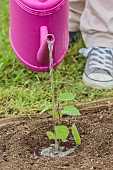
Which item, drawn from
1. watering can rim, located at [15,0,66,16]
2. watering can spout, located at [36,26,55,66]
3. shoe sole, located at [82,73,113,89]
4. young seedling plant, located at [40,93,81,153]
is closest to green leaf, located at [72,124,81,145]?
young seedling plant, located at [40,93,81,153]

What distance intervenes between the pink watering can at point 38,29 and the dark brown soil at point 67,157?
23 centimetres

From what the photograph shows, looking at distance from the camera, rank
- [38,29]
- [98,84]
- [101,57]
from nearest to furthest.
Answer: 1. [38,29]
2. [98,84]
3. [101,57]

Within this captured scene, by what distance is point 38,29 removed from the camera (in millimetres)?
2049

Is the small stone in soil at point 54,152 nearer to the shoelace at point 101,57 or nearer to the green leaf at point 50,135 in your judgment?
the green leaf at point 50,135

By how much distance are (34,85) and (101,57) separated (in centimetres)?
33

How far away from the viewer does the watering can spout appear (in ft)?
6.10

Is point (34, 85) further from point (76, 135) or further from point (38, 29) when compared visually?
point (76, 135)

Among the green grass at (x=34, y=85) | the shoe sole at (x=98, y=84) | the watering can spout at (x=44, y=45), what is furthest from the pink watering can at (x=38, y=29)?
the shoe sole at (x=98, y=84)

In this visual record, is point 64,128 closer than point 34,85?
Yes

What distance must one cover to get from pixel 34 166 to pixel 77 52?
3.21 ft

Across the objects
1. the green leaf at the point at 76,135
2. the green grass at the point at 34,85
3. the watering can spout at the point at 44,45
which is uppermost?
the watering can spout at the point at 44,45

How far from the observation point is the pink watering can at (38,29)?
6.49 feet

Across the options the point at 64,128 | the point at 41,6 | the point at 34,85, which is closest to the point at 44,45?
the point at 41,6

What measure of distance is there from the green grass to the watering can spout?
26 centimetres
